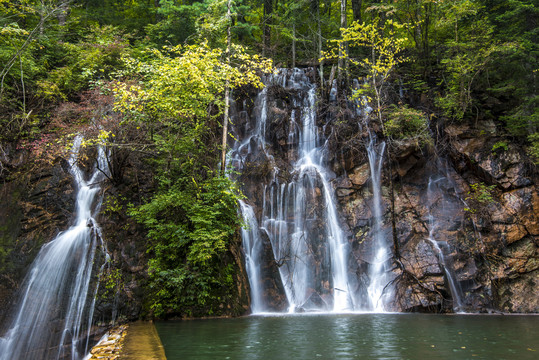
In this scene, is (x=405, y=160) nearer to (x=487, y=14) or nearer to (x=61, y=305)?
(x=487, y=14)

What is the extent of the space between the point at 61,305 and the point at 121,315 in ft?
4.55

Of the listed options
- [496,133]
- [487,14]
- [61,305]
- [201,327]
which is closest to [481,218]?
[496,133]

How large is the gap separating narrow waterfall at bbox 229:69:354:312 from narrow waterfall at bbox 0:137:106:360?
15.2 ft

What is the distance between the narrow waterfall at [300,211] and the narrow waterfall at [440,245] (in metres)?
3.05

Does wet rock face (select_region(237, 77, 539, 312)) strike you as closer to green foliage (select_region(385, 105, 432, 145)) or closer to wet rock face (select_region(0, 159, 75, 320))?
green foliage (select_region(385, 105, 432, 145))

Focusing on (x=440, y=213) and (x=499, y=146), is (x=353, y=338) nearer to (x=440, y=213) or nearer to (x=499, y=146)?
(x=440, y=213)

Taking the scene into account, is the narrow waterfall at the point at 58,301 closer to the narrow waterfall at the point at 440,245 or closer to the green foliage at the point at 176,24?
the narrow waterfall at the point at 440,245

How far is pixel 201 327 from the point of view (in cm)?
750

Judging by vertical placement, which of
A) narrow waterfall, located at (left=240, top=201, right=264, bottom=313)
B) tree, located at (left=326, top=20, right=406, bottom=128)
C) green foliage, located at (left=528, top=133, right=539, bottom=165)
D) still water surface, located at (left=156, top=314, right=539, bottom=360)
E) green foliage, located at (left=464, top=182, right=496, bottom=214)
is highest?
tree, located at (left=326, top=20, right=406, bottom=128)

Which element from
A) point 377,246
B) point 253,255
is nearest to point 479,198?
point 377,246

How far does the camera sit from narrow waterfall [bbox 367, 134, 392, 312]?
10.8 m

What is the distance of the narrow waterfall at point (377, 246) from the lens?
10.8m

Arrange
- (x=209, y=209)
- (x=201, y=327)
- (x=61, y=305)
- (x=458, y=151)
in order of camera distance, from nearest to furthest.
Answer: (x=201, y=327) → (x=61, y=305) → (x=209, y=209) → (x=458, y=151)

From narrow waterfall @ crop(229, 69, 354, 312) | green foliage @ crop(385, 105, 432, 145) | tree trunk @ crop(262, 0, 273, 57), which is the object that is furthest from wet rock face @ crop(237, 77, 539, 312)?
tree trunk @ crop(262, 0, 273, 57)
